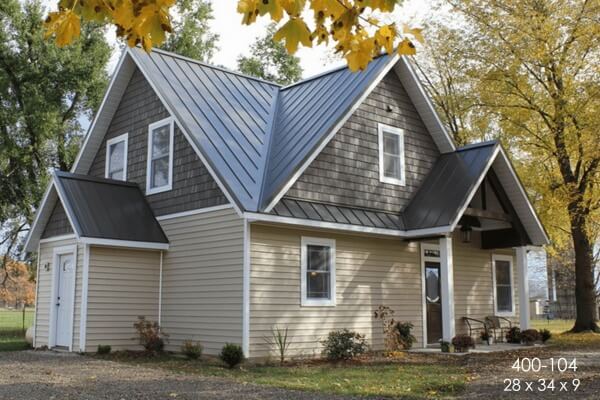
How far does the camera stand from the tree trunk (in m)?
22.4

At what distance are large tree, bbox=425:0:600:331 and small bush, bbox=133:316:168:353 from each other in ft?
42.4

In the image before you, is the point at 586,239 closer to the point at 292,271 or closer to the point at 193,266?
the point at 292,271

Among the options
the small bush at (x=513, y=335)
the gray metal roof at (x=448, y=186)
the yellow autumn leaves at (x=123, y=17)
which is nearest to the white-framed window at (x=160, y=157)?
the gray metal roof at (x=448, y=186)

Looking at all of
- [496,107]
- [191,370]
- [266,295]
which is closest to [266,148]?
[266,295]

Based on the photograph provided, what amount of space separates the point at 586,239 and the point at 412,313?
369 inches

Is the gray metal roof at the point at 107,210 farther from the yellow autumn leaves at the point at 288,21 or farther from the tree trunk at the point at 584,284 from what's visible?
the tree trunk at the point at 584,284

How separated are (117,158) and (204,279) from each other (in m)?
5.52

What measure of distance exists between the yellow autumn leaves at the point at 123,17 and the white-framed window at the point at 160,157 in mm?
11180

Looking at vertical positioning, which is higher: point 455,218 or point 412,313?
point 455,218

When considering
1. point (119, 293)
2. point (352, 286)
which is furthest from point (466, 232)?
point (119, 293)

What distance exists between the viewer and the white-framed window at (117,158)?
Answer: 17.5 m

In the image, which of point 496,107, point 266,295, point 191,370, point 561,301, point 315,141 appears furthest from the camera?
point 561,301

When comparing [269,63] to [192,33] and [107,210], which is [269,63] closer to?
[192,33]

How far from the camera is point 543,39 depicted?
20406 mm
